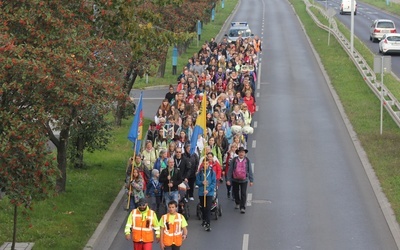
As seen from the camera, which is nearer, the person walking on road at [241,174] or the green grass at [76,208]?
the green grass at [76,208]

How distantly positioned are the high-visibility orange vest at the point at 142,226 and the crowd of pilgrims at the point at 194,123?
4455 mm

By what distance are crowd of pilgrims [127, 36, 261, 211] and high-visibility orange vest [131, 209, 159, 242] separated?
4.46 m

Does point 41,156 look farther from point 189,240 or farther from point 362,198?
point 362,198

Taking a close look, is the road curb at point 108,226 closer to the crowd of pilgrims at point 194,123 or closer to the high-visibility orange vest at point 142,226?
the crowd of pilgrims at point 194,123

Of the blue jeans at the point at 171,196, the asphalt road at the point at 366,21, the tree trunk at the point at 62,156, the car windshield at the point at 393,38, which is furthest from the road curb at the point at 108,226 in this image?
the car windshield at the point at 393,38

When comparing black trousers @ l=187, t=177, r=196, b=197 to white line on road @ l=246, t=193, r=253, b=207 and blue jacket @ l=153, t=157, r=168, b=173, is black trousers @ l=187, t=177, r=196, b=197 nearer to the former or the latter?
blue jacket @ l=153, t=157, r=168, b=173

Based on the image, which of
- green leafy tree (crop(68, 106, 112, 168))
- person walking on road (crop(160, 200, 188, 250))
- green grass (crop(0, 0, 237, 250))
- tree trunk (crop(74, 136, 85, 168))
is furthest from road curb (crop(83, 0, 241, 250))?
person walking on road (crop(160, 200, 188, 250))

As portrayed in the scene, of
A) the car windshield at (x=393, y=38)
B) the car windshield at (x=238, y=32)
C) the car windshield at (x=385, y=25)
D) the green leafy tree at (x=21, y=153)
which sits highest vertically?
the green leafy tree at (x=21, y=153)

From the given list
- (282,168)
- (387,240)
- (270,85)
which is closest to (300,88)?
(270,85)

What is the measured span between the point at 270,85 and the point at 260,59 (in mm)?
10094

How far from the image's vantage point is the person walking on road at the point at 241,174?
21703mm

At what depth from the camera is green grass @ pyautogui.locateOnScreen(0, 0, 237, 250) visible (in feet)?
62.5

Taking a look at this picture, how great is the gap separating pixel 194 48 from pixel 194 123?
35655 mm

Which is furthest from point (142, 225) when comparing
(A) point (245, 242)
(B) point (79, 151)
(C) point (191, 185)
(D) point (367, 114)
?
(D) point (367, 114)
